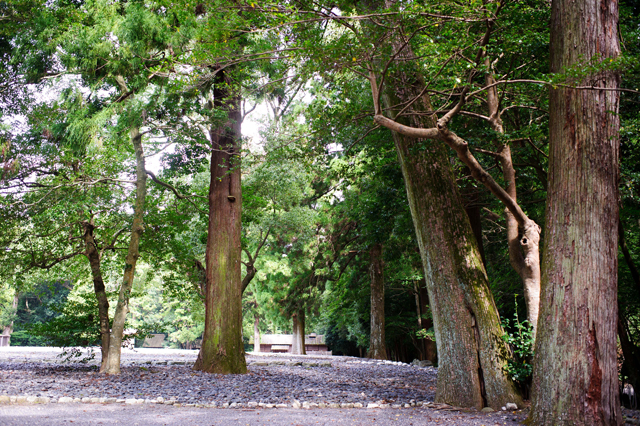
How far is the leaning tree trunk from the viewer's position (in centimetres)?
353

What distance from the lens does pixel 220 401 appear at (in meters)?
4.89

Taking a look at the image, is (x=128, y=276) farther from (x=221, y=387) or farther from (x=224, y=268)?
(x=221, y=387)

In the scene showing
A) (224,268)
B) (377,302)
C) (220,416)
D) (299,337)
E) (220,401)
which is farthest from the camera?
(299,337)

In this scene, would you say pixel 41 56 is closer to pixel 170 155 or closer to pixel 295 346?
pixel 170 155

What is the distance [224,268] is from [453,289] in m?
4.84

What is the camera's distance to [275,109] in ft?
59.9

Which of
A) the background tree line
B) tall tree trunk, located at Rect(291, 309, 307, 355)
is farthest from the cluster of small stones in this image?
tall tree trunk, located at Rect(291, 309, 307, 355)

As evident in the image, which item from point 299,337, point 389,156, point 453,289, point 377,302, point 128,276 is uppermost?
point 389,156

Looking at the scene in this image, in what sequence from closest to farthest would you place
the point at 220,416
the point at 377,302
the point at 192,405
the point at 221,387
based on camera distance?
1. the point at 220,416
2. the point at 192,405
3. the point at 221,387
4. the point at 377,302

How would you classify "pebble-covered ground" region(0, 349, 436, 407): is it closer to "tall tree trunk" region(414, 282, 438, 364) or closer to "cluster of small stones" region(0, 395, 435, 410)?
"cluster of small stones" region(0, 395, 435, 410)

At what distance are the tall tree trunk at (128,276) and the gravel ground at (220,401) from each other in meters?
0.35

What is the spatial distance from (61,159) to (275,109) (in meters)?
11.1

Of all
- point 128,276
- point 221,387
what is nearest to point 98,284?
point 128,276

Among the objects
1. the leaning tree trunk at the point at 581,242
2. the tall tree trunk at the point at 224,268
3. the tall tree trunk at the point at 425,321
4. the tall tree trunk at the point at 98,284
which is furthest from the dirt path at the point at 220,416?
the tall tree trunk at the point at 425,321
